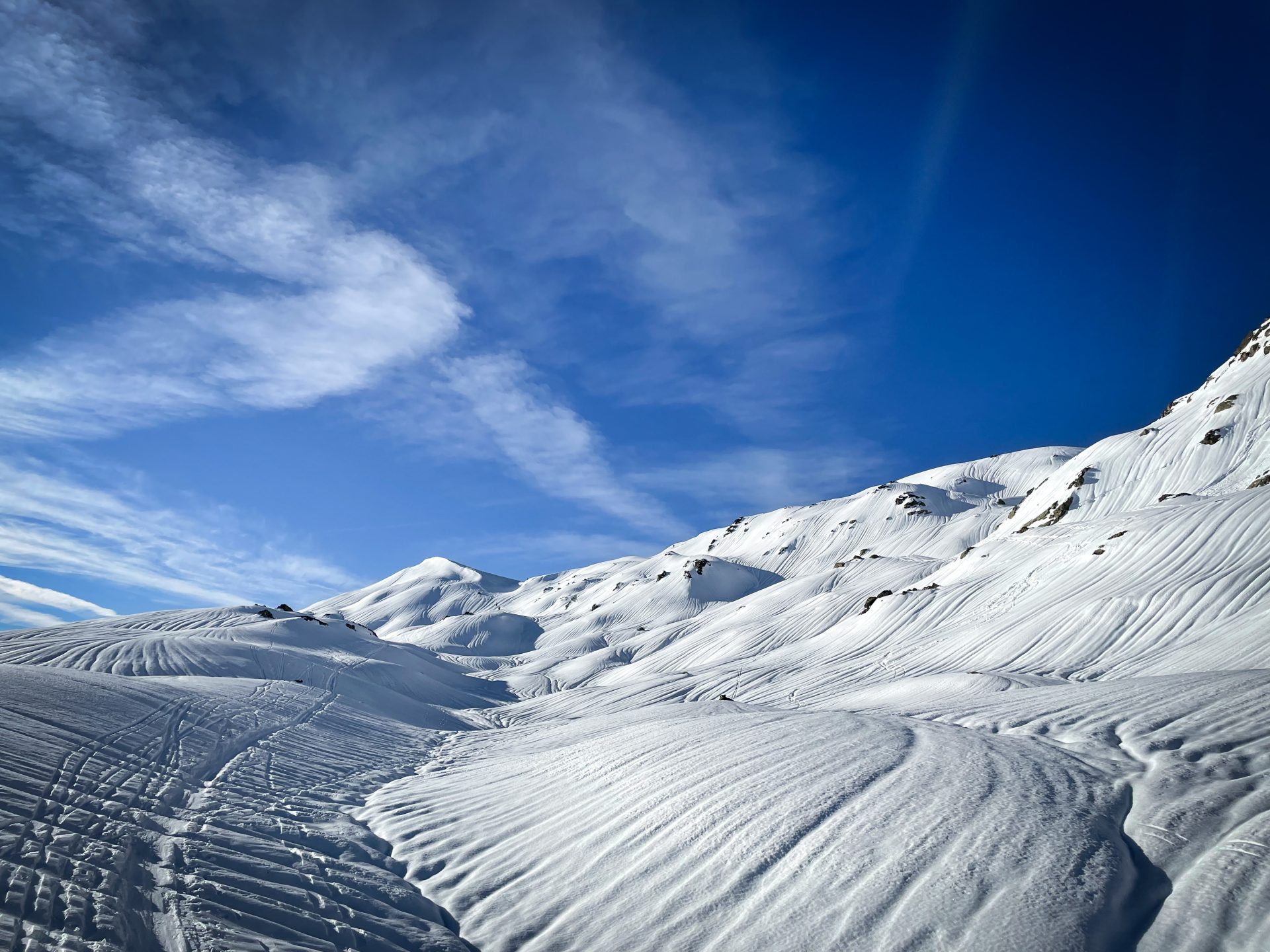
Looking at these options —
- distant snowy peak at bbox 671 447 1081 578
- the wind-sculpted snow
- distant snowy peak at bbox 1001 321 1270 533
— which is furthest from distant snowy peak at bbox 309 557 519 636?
the wind-sculpted snow

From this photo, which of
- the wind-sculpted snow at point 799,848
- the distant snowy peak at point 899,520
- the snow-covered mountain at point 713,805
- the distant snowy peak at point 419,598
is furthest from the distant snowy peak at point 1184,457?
the distant snowy peak at point 419,598

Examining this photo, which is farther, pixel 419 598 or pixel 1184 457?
pixel 419 598

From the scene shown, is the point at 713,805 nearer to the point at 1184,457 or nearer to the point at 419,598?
the point at 1184,457

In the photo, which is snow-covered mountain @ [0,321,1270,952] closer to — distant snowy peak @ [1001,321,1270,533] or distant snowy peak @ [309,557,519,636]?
distant snowy peak @ [1001,321,1270,533]

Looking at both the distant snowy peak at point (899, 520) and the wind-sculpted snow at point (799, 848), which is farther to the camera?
the distant snowy peak at point (899, 520)

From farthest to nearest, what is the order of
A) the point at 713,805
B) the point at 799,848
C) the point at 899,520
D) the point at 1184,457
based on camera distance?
the point at 899,520 → the point at 1184,457 → the point at 713,805 → the point at 799,848

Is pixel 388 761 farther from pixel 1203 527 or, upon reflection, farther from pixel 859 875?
pixel 1203 527

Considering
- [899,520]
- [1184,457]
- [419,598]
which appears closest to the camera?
[1184,457]

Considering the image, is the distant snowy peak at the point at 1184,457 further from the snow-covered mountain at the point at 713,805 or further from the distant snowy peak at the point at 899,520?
the distant snowy peak at the point at 899,520

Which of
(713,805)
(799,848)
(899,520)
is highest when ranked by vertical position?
(899,520)

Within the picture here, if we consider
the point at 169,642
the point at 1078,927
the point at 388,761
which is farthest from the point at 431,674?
the point at 1078,927

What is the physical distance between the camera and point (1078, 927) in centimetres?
480

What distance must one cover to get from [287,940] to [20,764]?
14.8 ft

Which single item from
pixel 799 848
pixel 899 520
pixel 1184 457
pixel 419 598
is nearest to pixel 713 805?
pixel 799 848
